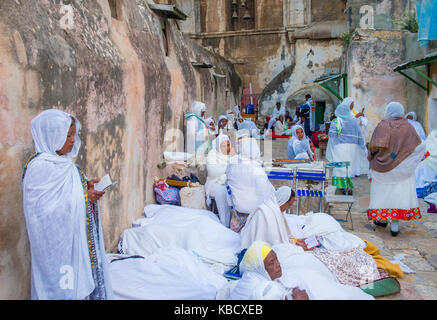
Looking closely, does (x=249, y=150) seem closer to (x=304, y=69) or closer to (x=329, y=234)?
(x=329, y=234)

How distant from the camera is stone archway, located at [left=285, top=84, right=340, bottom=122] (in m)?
18.5

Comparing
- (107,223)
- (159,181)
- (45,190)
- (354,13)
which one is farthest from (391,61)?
(45,190)

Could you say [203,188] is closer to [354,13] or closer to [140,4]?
[140,4]

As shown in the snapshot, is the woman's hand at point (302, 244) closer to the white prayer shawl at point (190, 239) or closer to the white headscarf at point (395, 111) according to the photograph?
the white prayer shawl at point (190, 239)

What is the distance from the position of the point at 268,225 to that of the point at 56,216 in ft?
6.77

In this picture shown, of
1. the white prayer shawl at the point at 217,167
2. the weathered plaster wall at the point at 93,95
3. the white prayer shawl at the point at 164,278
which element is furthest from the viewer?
the white prayer shawl at the point at 217,167

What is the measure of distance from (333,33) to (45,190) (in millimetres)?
18598

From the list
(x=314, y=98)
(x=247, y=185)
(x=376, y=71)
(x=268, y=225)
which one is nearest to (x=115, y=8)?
(x=247, y=185)

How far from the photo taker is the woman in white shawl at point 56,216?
8.55 ft

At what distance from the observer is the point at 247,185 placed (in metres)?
5.07

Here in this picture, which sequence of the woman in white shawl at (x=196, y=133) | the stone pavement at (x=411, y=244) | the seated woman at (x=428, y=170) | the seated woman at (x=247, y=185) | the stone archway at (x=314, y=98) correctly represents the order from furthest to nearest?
the stone archway at (x=314, y=98) → the woman in white shawl at (x=196, y=133) → the seated woman at (x=428, y=170) → the seated woman at (x=247, y=185) → the stone pavement at (x=411, y=244)

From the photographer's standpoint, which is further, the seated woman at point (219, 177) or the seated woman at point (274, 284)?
the seated woman at point (219, 177)

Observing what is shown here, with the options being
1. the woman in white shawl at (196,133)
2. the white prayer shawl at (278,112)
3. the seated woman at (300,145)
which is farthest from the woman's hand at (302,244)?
the white prayer shawl at (278,112)

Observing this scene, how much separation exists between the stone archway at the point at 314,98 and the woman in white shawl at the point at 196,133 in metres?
10.9
